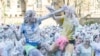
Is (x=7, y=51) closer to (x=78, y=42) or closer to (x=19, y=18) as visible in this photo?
(x=78, y=42)

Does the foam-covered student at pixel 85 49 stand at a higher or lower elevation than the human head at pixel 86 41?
lower

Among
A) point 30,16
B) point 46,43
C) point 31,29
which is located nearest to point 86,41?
point 46,43

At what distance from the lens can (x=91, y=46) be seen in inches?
472

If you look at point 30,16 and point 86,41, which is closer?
point 30,16

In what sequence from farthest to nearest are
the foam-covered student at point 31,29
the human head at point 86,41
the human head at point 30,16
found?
the human head at point 86,41, the foam-covered student at point 31,29, the human head at point 30,16

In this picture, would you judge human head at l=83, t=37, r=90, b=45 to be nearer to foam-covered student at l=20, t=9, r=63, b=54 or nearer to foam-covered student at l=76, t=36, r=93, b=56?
foam-covered student at l=76, t=36, r=93, b=56

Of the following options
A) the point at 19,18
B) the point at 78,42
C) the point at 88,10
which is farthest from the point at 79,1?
the point at 78,42

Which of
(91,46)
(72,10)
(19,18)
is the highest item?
(72,10)

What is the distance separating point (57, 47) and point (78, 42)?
79cm

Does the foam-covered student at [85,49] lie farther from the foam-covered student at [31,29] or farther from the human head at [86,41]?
the foam-covered student at [31,29]

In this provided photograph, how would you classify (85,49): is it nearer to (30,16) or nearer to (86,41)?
(86,41)

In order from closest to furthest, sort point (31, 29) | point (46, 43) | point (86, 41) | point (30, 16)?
point (30, 16)
point (31, 29)
point (46, 43)
point (86, 41)

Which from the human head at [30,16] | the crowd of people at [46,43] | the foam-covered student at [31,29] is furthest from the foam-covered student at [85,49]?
the human head at [30,16]

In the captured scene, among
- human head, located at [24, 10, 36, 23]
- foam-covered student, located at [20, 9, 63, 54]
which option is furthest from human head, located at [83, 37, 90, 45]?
human head, located at [24, 10, 36, 23]
